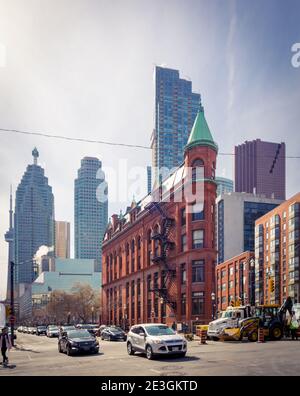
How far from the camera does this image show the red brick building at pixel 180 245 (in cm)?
5447

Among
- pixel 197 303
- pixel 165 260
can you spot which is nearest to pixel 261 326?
pixel 197 303

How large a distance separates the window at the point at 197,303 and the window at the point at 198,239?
5690mm

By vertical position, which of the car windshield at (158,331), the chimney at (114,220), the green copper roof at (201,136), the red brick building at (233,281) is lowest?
the red brick building at (233,281)

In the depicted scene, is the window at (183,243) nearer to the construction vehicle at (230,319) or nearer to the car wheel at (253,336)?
the construction vehicle at (230,319)

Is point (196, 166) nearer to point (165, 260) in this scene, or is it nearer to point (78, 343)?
point (165, 260)

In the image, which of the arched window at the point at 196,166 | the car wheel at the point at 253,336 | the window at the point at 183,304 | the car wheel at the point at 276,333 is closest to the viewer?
the car wheel at the point at 253,336

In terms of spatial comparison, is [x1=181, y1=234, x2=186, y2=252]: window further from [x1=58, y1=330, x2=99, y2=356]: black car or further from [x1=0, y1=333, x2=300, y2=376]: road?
[x1=0, y1=333, x2=300, y2=376]: road

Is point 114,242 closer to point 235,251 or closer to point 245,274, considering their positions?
point 245,274

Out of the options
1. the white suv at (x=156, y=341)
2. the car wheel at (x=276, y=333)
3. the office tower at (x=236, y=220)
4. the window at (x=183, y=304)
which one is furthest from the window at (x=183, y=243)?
the office tower at (x=236, y=220)

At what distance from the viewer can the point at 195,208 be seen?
2184 inches

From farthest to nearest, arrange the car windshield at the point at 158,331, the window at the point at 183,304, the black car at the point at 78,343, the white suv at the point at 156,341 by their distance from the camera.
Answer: the window at the point at 183,304 → the black car at the point at 78,343 → the car windshield at the point at 158,331 → the white suv at the point at 156,341

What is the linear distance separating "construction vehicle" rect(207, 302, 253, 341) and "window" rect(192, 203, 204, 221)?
877 inches

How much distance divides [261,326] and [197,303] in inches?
924
